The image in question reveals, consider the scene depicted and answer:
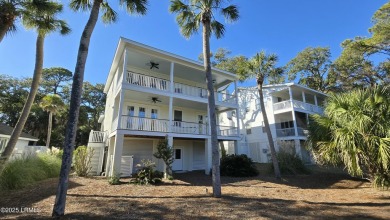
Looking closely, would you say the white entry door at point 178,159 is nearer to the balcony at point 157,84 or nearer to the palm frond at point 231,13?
the balcony at point 157,84

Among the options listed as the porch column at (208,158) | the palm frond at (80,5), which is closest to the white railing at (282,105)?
the porch column at (208,158)

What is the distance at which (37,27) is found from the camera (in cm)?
1045

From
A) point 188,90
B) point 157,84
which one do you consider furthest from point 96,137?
point 188,90

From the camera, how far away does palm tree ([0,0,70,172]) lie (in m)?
9.45

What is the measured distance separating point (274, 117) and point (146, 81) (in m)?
16.7

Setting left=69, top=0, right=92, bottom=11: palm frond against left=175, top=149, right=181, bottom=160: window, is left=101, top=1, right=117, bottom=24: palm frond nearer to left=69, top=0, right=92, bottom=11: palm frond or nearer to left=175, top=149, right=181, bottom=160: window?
left=69, top=0, right=92, bottom=11: palm frond

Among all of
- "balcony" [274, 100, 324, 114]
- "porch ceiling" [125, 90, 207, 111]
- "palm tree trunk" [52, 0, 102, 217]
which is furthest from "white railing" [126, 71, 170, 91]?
"balcony" [274, 100, 324, 114]

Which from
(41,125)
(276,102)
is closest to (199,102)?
(276,102)

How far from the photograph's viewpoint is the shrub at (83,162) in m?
13.4

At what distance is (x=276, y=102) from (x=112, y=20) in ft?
70.1

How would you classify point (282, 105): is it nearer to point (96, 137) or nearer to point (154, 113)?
point (154, 113)

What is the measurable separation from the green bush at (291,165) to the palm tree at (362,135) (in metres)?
5.63

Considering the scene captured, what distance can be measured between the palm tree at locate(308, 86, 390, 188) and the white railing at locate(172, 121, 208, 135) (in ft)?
27.0

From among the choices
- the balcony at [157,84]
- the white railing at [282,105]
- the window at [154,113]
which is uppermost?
the white railing at [282,105]
